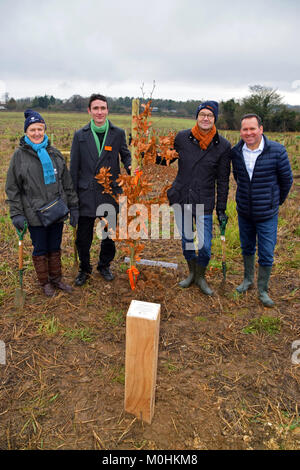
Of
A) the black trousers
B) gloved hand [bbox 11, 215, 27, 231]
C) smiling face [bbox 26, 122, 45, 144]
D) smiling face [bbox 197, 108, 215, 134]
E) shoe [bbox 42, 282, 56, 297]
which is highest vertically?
smiling face [bbox 197, 108, 215, 134]

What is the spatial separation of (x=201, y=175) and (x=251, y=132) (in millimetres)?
636

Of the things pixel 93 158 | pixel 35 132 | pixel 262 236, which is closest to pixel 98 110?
pixel 93 158

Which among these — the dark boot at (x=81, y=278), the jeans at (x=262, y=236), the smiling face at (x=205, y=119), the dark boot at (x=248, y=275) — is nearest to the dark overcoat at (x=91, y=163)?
the dark boot at (x=81, y=278)

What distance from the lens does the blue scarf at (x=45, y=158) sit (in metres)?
3.20

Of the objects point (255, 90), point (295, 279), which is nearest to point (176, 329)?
point (295, 279)

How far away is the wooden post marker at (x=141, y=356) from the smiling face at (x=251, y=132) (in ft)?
6.84

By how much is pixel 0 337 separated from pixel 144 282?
5.18 ft

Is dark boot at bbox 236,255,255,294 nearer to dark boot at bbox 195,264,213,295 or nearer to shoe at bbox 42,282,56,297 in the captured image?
dark boot at bbox 195,264,213,295

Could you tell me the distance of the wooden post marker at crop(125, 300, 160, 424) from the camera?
6.23 feet

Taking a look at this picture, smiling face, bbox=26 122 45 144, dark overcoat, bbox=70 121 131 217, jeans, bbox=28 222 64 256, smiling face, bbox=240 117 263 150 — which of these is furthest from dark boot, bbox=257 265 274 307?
smiling face, bbox=26 122 45 144

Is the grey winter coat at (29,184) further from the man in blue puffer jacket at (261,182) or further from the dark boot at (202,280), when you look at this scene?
the man in blue puffer jacket at (261,182)

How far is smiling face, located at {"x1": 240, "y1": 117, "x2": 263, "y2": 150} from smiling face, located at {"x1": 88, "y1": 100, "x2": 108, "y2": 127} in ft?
4.64
